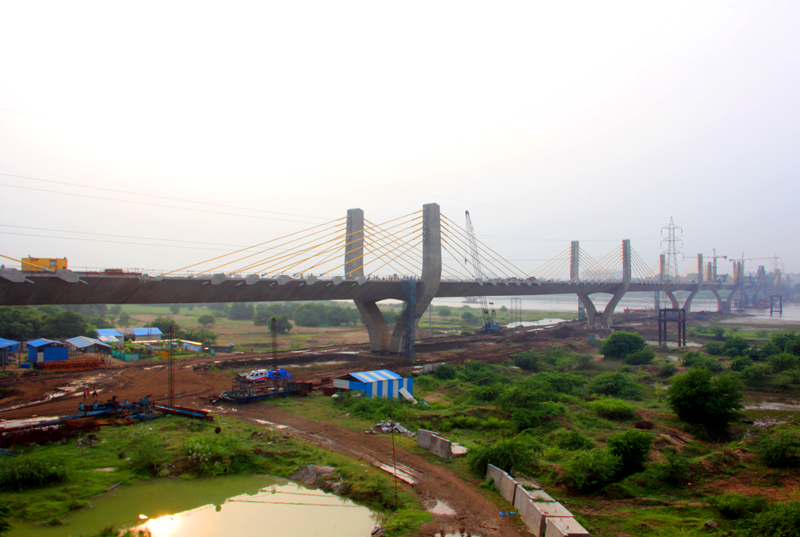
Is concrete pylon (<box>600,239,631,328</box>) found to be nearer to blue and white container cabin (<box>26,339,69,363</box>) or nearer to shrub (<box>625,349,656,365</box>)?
shrub (<box>625,349,656,365</box>)

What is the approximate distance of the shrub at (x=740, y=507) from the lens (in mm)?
11250

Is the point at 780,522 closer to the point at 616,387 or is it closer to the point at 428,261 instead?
the point at 616,387

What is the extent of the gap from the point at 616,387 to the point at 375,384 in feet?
49.0

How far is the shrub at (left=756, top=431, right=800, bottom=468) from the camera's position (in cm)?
1453

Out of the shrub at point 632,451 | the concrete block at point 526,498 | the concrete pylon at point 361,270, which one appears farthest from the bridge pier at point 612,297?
the concrete block at point 526,498

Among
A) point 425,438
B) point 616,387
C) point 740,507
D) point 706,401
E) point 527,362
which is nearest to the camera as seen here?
point 740,507

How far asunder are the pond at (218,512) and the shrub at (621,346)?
126ft

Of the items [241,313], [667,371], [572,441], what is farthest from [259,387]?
[241,313]

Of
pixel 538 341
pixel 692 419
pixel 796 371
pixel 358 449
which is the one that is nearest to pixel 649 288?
pixel 538 341

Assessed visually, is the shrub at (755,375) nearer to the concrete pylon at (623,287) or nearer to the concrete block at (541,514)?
the concrete block at (541,514)

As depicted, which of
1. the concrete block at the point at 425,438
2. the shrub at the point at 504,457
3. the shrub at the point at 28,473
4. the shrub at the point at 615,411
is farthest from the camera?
the shrub at the point at 615,411

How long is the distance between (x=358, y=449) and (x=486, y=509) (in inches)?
243

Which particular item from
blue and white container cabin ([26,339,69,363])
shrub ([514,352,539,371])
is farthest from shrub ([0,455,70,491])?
shrub ([514,352,539,371])

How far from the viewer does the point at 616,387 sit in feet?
95.3
